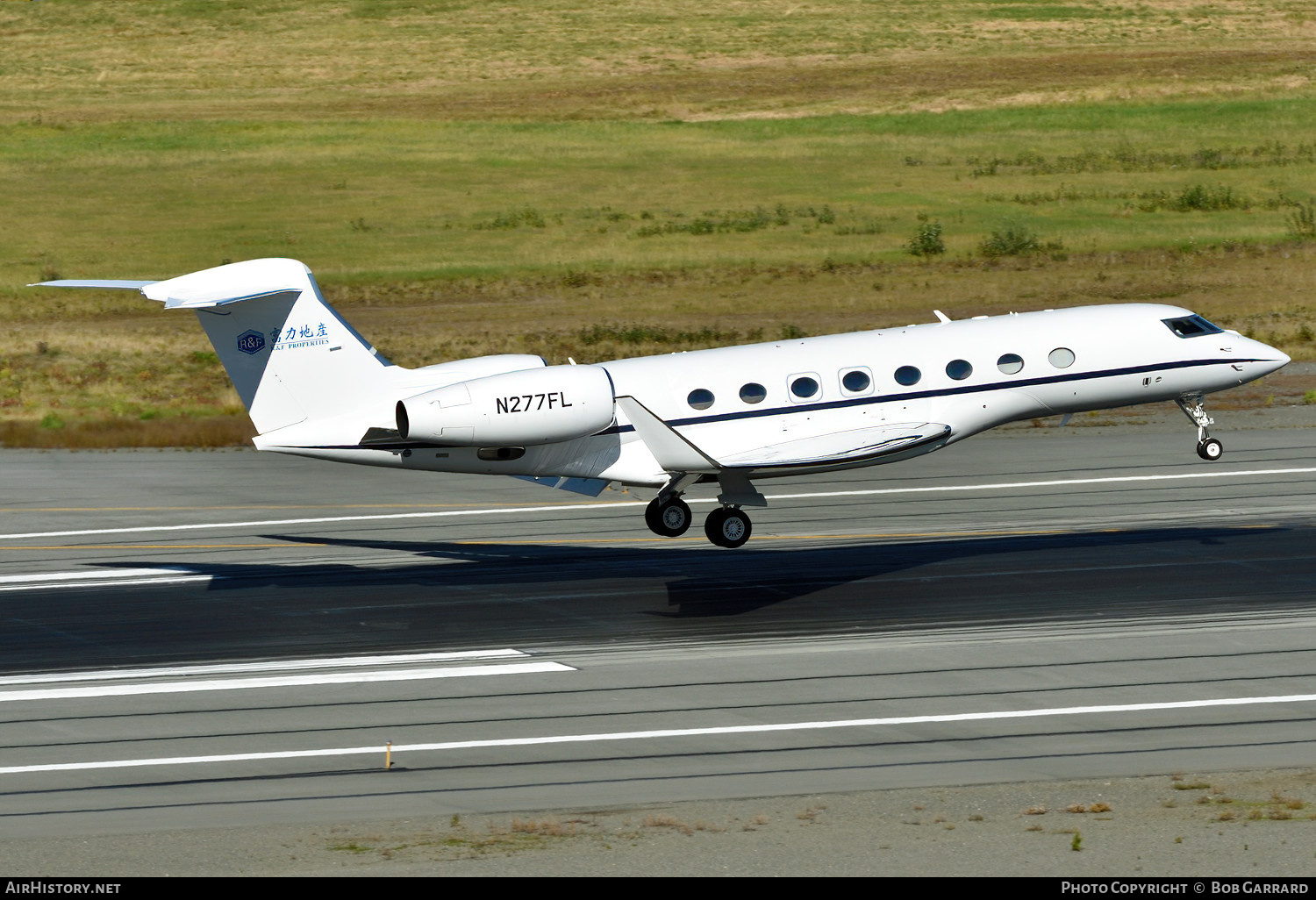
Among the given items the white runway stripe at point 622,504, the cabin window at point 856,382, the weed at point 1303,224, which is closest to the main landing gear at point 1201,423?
the white runway stripe at point 622,504

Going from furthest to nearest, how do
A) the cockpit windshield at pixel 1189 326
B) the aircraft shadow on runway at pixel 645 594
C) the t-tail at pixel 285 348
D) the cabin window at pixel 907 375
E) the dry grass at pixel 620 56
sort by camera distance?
1. the dry grass at pixel 620 56
2. the cockpit windshield at pixel 1189 326
3. the cabin window at pixel 907 375
4. the t-tail at pixel 285 348
5. the aircraft shadow on runway at pixel 645 594

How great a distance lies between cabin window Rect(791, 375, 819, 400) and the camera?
27.5 metres

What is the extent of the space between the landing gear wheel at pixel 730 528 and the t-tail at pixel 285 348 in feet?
19.0

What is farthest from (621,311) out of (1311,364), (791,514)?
(791,514)

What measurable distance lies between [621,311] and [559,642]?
132 ft

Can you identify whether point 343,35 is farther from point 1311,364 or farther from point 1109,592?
point 1109,592

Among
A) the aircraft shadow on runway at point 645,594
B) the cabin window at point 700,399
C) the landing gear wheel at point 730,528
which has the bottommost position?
the aircraft shadow on runway at point 645,594

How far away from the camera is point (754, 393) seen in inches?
1082

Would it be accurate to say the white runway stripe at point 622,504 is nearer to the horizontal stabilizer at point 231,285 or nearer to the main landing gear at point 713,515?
the main landing gear at point 713,515

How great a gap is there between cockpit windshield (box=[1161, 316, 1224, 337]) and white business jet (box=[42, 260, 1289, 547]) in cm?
5

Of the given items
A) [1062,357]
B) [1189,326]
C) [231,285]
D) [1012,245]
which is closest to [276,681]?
[231,285]

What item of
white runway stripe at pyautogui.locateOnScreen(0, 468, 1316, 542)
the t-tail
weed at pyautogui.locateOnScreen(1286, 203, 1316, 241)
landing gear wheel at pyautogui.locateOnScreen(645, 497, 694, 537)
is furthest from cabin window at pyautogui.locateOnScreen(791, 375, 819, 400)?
weed at pyautogui.locateOnScreen(1286, 203, 1316, 241)

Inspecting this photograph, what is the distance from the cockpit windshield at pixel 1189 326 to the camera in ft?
96.7

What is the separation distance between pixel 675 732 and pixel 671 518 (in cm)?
905
